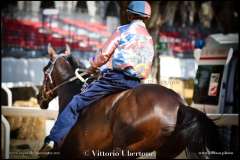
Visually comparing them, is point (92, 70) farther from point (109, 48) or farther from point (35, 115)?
point (35, 115)

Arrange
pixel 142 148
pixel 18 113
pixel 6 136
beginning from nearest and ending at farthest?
pixel 142 148, pixel 6 136, pixel 18 113

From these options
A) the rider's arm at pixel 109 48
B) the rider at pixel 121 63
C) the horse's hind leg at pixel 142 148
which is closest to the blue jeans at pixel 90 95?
the rider at pixel 121 63

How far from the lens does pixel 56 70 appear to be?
6.23m

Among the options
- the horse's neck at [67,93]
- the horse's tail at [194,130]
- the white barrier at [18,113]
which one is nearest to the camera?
the horse's tail at [194,130]

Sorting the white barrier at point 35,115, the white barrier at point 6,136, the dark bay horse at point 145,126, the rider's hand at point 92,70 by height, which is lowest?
the white barrier at point 6,136

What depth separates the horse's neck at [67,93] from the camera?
6.03m

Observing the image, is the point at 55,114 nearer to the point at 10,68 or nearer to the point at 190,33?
the point at 10,68

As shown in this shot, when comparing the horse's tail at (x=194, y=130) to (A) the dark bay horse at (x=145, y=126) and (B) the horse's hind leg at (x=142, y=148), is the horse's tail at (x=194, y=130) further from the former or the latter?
(B) the horse's hind leg at (x=142, y=148)

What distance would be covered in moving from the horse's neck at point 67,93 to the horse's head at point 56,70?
0.40 ft

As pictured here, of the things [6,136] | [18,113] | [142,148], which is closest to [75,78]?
[18,113]

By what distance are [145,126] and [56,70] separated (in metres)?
1.81

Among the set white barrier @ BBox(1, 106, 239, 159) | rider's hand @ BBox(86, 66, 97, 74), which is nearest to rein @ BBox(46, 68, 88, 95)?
rider's hand @ BBox(86, 66, 97, 74)

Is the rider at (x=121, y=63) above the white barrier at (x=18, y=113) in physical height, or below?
above

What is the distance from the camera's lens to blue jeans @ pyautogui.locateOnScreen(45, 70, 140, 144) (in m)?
5.35
